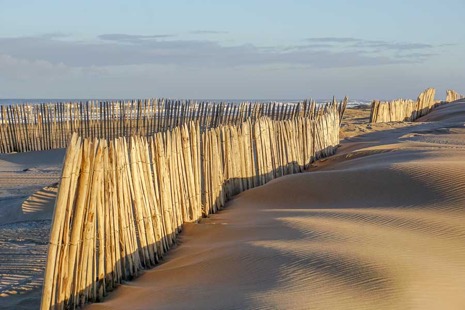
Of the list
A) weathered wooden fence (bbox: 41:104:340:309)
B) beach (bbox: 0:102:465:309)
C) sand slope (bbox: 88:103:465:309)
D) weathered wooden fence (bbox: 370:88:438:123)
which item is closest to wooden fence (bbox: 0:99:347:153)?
weathered wooden fence (bbox: 370:88:438:123)

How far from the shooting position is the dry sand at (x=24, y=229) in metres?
4.81

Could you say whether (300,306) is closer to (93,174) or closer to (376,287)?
(376,287)

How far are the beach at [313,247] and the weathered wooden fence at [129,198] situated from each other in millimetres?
161

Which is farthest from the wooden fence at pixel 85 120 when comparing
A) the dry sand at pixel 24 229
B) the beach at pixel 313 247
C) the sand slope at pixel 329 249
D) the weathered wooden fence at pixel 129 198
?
the sand slope at pixel 329 249

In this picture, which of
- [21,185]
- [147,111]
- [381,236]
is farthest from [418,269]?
[147,111]

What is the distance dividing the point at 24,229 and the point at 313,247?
3.83m

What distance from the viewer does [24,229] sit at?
7.23 m

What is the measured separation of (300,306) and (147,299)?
105 centimetres

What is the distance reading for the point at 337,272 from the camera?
3990 mm

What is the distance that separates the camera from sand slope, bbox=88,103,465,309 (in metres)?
3.74

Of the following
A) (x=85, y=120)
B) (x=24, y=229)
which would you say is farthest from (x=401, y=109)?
(x=24, y=229)

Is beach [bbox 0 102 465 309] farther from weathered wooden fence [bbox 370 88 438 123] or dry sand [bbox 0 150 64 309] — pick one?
weathered wooden fence [bbox 370 88 438 123]

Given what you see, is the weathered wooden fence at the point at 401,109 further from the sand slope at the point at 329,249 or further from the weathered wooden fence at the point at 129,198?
the weathered wooden fence at the point at 129,198

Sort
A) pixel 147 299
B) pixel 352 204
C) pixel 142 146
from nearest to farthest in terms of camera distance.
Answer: pixel 147 299, pixel 142 146, pixel 352 204
